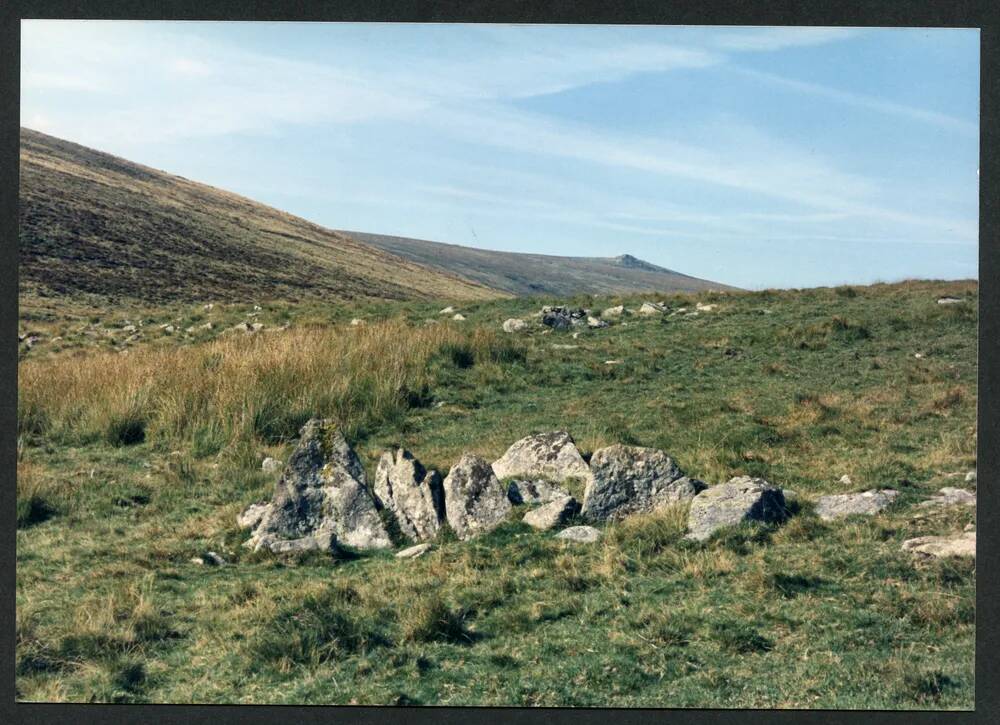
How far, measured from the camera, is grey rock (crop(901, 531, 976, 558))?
6852mm

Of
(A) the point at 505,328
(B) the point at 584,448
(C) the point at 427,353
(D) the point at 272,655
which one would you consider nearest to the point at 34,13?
(D) the point at 272,655

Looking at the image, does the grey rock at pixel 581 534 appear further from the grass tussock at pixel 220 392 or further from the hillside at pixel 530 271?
the hillside at pixel 530 271

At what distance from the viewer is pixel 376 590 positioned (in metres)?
6.82

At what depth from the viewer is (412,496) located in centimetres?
812

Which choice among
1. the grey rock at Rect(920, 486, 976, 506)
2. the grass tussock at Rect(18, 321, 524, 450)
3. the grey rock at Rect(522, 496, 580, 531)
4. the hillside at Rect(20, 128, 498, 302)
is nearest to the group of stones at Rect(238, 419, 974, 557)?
the grey rock at Rect(522, 496, 580, 531)

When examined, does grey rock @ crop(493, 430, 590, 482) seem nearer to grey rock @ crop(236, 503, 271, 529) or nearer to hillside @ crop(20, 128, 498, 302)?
grey rock @ crop(236, 503, 271, 529)

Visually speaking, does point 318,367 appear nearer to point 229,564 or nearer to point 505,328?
point 229,564

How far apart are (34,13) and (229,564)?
534cm

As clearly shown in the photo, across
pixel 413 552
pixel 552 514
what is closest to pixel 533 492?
pixel 552 514

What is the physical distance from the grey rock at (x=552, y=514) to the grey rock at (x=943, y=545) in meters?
3.07

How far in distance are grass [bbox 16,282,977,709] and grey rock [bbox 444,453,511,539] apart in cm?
17

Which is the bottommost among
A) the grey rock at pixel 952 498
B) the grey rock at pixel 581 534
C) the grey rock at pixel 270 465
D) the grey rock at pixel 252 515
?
the grey rock at pixel 252 515

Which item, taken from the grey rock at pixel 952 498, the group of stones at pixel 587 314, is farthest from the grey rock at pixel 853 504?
the group of stones at pixel 587 314

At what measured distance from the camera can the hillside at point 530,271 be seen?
138125 millimetres
